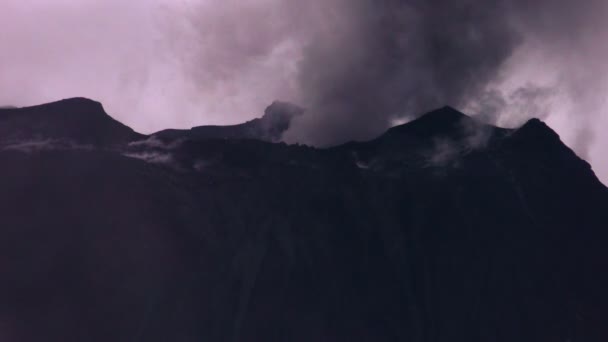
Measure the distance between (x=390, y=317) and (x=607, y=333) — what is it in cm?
4417

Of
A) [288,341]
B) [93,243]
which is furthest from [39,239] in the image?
[288,341]

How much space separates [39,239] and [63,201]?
1137 cm

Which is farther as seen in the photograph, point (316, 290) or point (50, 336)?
point (316, 290)

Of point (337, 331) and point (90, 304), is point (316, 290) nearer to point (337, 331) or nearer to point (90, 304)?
point (337, 331)

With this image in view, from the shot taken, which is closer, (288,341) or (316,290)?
(288,341)

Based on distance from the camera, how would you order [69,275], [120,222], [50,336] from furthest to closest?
A: [120,222] → [69,275] → [50,336]

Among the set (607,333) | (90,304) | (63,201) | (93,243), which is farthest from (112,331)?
(607,333)

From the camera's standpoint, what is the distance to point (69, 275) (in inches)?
7042

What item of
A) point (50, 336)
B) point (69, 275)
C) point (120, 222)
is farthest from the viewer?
point (120, 222)

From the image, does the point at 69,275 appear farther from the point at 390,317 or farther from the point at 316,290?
the point at 390,317

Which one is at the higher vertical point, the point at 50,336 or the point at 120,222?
the point at 120,222

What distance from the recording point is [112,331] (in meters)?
170

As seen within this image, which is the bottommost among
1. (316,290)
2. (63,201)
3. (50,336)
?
(50,336)

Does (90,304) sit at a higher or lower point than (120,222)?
lower
